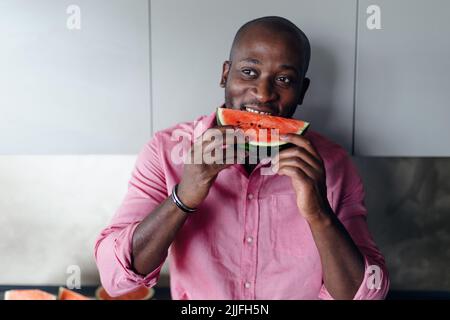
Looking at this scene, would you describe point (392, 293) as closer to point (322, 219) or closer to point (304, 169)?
point (322, 219)

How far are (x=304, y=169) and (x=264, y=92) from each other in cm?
23

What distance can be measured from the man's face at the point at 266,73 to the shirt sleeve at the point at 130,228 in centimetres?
28

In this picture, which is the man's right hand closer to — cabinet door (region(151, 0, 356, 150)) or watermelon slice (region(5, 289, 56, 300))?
cabinet door (region(151, 0, 356, 150))

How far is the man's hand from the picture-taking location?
0.97m

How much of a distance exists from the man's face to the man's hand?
0.16 m

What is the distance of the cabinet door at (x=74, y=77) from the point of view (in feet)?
4.34

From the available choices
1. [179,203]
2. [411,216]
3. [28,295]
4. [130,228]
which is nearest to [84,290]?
[28,295]

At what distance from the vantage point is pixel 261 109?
3.58 feet

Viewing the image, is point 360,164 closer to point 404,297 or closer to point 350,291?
point 404,297

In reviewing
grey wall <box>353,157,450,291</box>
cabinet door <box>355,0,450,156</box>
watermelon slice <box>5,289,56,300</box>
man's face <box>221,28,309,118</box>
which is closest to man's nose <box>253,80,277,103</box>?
man's face <box>221,28,309,118</box>

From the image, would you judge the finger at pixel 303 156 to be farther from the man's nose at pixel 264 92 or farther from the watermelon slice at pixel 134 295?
the watermelon slice at pixel 134 295
